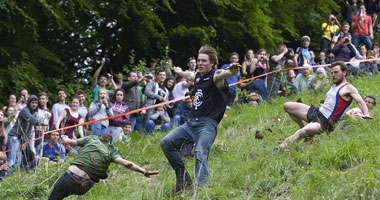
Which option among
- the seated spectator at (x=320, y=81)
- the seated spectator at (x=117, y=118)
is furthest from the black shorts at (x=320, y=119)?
the seated spectator at (x=320, y=81)

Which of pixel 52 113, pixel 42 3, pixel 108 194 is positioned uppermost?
pixel 42 3

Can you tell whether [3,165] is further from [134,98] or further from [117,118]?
[134,98]

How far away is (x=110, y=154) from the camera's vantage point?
23.5 ft

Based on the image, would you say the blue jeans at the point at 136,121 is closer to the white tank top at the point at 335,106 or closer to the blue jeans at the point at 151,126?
the blue jeans at the point at 151,126

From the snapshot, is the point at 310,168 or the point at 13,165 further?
the point at 13,165

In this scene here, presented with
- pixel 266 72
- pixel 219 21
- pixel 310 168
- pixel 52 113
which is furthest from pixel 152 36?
pixel 310 168

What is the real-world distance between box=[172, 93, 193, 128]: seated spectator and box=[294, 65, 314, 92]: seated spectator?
3.35 metres

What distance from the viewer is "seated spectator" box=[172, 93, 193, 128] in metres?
12.1

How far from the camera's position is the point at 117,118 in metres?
11.5

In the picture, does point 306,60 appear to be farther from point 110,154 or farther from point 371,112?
point 110,154

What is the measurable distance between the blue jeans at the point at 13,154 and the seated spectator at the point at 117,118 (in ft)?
6.13

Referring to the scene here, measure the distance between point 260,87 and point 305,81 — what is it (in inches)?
59.2

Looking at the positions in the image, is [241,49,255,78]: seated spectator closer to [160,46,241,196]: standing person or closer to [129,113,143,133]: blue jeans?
[129,113,143,133]: blue jeans

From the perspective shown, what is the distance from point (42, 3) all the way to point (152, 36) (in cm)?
394
